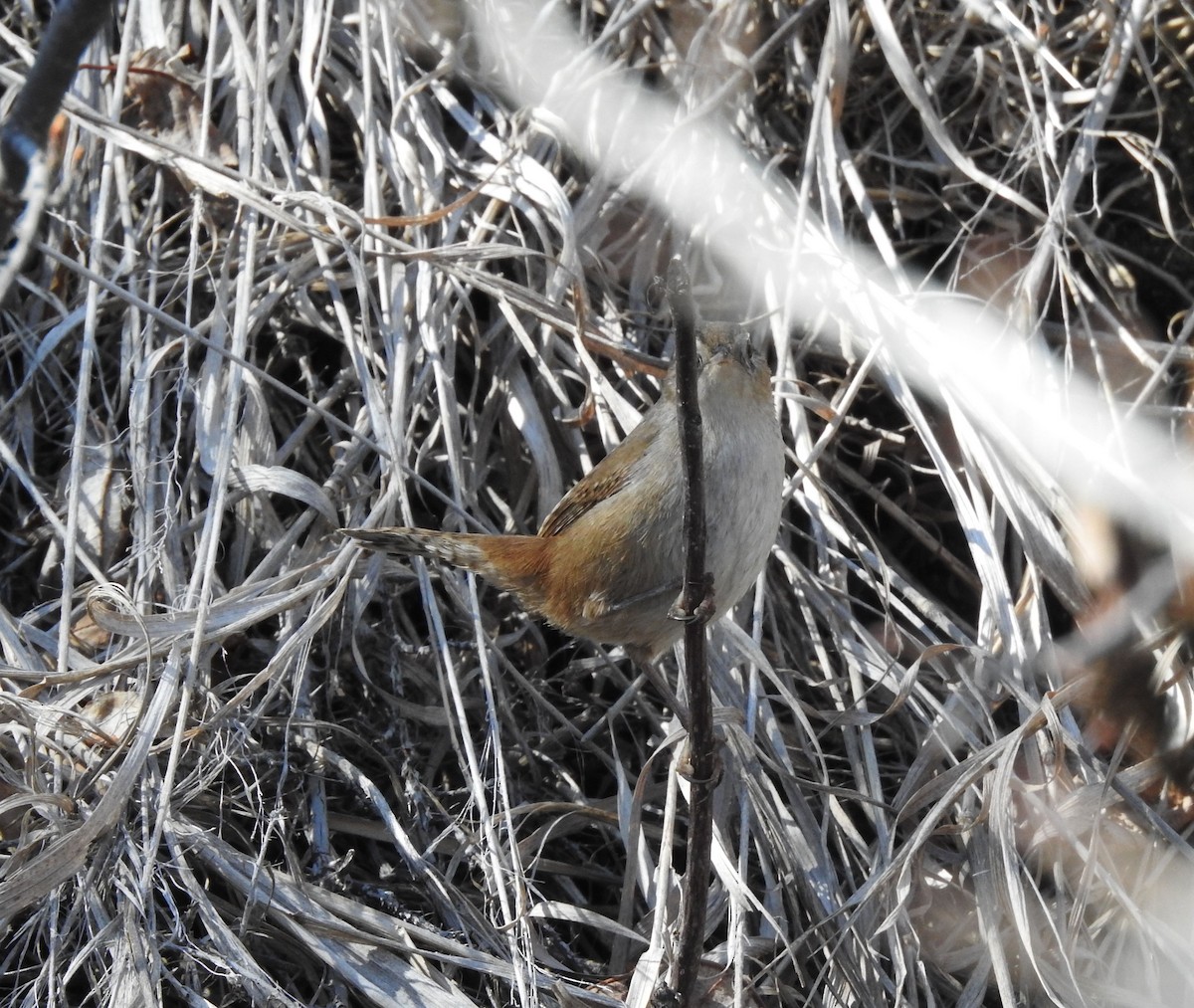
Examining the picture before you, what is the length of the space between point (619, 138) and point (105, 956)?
8.54ft

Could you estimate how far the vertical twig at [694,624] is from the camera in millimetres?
1585

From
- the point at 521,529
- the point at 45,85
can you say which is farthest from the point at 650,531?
the point at 45,85

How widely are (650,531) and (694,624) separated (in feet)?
2.57

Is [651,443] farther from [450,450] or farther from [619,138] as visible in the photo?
[619,138]

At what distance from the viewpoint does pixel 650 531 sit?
267cm

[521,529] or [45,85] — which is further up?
[45,85]

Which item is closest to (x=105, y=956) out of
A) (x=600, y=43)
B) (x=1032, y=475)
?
(x=1032, y=475)

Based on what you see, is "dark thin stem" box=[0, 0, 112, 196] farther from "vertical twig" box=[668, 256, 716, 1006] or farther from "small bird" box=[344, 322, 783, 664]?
"small bird" box=[344, 322, 783, 664]

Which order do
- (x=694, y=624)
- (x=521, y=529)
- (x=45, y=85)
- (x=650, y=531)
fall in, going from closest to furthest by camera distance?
1. (x=45, y=85)
2. (x=694, y=624)
3. (x=650, y=531)
4. (x=521, y=529)

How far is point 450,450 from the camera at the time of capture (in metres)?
3.14

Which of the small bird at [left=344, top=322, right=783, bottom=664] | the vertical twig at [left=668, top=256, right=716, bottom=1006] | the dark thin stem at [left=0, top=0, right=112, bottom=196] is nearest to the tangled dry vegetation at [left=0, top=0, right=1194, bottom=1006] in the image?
the small bird at [left=344, top=322, right=783, bottom=664]

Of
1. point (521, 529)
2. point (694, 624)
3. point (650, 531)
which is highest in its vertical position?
point (694, 624)

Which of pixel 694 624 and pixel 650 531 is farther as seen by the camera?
pixel 650 531

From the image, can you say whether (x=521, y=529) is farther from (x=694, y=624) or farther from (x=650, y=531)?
(x=694, y=624)
